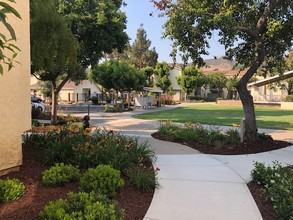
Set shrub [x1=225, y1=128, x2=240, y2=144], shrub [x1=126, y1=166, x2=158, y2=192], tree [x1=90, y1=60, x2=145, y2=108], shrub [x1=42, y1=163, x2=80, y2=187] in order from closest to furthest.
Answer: shrub [x1=42, y1=163, x2=80, y2=187], shrub [x1=126, y1=166, x2=158, y2=192], shrub [x1=225, y1=128, x2=240, y2=144], tree [x1=90, y1=60, x2=145, y2=108]

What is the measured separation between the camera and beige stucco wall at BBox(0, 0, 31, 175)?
5496mm

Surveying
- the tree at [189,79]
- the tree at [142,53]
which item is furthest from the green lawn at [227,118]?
the tree at [142,53]

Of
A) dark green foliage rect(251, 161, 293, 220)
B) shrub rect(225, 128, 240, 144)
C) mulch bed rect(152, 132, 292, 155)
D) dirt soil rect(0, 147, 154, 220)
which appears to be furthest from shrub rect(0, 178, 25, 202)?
shrub rect(225, 128, 240, 144)

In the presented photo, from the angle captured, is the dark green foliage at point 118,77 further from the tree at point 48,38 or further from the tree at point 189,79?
the tree at point 189,79

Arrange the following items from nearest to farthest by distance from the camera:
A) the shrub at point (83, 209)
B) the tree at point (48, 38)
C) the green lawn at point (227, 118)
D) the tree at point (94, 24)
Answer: the shrub at point (83, 209) < the tree at point (48, 38) < the tree at point (94, 24) < the green lawn at point (227, 118)

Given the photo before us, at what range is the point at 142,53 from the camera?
84.5 m

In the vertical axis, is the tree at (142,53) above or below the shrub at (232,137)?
above

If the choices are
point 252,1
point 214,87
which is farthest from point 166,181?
point 214,87

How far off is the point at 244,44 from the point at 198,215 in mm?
8471

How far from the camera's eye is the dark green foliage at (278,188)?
14.2 feet

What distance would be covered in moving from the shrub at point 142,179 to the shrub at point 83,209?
49.0 inches

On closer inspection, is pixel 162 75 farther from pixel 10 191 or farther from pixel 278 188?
pixel 10 191

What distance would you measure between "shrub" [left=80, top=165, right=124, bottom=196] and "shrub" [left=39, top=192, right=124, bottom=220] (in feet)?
1.72

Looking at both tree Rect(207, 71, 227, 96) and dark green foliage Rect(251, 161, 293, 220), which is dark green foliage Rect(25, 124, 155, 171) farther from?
tree Rect(207, 71, 227, 96)
